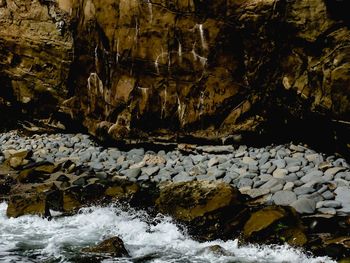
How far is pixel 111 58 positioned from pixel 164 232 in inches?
248

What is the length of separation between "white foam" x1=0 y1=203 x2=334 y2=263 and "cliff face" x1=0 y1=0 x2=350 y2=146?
3.59 m

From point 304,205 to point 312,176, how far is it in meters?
1.26

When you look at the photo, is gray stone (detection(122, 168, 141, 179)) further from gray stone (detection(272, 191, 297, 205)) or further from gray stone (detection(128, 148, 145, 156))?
gray stone (detection(272, 191, 297, 205))

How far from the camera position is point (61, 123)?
14.8 m

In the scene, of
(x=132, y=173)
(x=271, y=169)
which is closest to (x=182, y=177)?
(x=132, y=173)

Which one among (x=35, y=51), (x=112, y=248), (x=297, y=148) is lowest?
(x=112, y=248)

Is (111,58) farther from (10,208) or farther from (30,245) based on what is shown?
(30,245)

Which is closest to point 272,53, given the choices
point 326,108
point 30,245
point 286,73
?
point 286,73

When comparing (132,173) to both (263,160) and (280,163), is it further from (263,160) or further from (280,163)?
(280,163)

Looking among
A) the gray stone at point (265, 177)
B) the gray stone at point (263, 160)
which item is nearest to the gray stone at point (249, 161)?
the gray stone at point (263, 160)

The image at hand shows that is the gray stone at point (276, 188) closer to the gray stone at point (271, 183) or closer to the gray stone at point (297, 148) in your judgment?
the gray stone at point (271, 183)

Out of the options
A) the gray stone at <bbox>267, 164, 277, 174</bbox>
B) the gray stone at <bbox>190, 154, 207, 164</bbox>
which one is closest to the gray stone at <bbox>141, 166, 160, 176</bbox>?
the gray stone at <bbox>190, 154, 207, 164</bbox>

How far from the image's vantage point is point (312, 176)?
8492 millimetres

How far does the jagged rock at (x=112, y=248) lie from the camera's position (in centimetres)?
650
